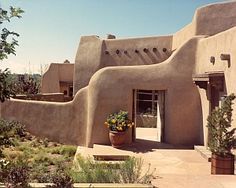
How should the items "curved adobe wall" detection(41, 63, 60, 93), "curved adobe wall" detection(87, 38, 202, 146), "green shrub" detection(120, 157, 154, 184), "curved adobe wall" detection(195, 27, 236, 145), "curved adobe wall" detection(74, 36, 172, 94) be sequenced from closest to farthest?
"green shrub" detection(120, 157, 154, 184) → "curved adobe wall" detection(195, 27, 236, 145) → "curved adobe wall" detection(87, 38, 202, 146) → "curved adobe wall" detection(74, 36, 172, 94) → "curved adobe wall" detection(41, 63, 60, 93)

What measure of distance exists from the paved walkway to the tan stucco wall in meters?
16.0

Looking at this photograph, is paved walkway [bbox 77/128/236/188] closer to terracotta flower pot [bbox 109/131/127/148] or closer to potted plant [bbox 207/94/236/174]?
terracotta flower pot [bbox 109/131/127/148]

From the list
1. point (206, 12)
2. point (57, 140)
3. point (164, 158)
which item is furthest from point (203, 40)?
point (57, 140)

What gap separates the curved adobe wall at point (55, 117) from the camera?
15133 mm

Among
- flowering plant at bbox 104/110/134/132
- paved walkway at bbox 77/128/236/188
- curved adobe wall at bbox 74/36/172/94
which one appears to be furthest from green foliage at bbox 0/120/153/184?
curved adobe wall at bbox 74/36/172/94

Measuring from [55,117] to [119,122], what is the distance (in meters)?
4.12

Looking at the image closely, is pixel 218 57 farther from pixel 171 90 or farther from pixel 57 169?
pixel 57 169

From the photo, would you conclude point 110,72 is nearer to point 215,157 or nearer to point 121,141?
point 121,141

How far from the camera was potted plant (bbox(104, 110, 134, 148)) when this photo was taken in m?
13.1

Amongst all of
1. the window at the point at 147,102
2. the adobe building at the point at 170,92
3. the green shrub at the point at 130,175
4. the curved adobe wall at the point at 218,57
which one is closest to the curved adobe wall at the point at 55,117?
the adobe building at the point at 170,92

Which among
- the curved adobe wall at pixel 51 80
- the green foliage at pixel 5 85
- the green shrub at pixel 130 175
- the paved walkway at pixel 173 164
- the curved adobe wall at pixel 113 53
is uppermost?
the curved adobe wall at pixel 113 53

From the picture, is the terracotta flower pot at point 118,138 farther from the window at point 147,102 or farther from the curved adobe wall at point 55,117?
the window at point 147,102

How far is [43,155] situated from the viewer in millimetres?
13031

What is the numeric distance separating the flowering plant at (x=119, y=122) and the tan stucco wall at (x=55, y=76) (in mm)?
16679
